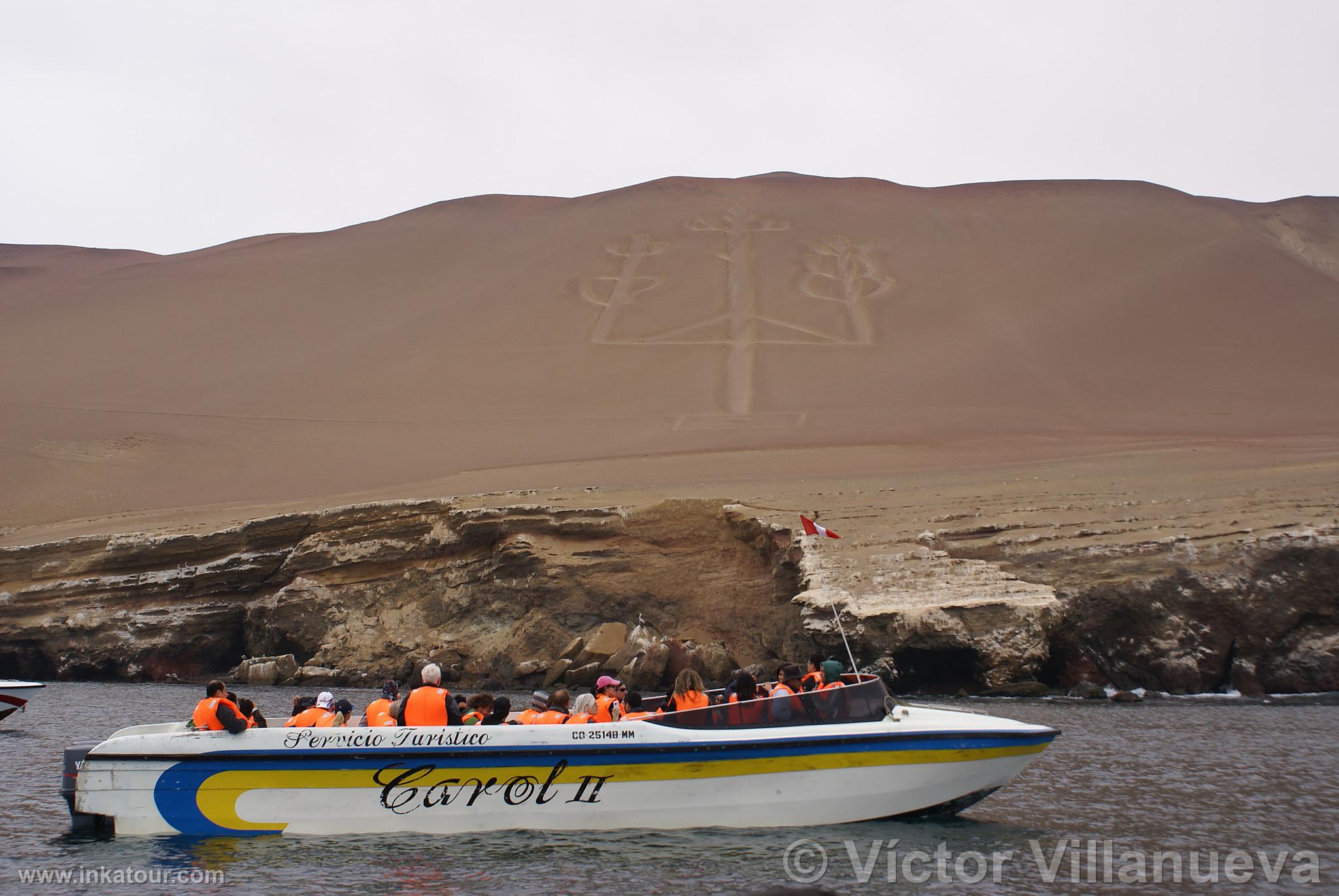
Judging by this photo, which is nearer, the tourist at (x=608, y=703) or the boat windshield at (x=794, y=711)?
the boat windshield at (x=794, y=711)

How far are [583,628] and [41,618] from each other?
13493 mm

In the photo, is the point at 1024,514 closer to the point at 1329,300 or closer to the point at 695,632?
the point at 695,632

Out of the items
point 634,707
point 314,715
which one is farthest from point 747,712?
point 314,715

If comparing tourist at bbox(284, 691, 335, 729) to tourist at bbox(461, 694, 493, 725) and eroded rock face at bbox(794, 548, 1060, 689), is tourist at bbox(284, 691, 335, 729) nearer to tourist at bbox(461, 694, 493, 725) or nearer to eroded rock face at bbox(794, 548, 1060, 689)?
tourist at bbox(461, 694, 493, 725)

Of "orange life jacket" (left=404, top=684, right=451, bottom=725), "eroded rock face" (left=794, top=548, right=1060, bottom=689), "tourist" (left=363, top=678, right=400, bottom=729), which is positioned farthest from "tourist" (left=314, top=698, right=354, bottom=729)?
"eroded rock face" (left=794, top=548, right=1060, bottom=689)

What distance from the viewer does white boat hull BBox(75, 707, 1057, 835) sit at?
32.7ft

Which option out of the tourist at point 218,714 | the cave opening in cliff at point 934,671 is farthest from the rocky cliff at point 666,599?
the tourist at point 218,714

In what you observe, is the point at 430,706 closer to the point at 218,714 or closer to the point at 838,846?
the point at 218,714

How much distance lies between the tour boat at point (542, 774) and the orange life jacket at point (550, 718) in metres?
0.41

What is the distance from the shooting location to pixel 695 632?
25047mm

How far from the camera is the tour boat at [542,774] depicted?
996 centimetres

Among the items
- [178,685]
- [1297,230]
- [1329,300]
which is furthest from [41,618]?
[1297,230]

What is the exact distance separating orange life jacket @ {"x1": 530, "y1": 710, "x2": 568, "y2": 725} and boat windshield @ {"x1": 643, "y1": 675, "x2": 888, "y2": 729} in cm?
78

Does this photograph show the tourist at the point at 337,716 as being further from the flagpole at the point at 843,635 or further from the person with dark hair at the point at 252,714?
the flagpole at the point at 843,635
